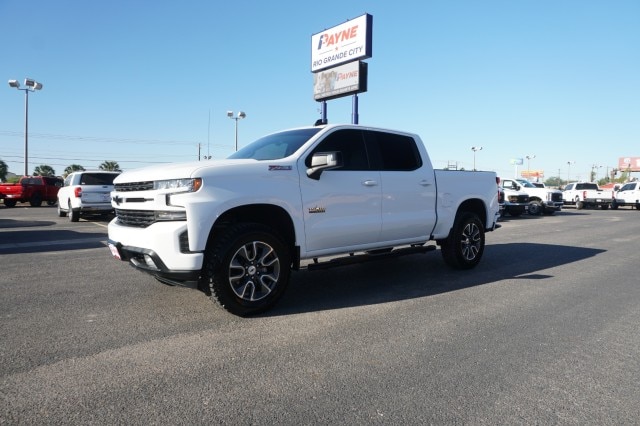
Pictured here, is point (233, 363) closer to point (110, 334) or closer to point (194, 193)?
point (110, 334)

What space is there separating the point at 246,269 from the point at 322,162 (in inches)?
52.8

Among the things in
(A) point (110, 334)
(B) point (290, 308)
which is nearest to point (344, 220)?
(B) point (290, 308)

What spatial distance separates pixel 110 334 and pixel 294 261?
1.89 m

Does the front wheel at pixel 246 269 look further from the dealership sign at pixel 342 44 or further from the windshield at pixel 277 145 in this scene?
the dealership sign at pixel 342 44

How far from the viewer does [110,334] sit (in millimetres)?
3816

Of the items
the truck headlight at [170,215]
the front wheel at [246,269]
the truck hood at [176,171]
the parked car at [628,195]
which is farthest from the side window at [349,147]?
the parked car at [628,195]

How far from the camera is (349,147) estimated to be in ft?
17.8

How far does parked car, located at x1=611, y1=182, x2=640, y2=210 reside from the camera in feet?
94.1

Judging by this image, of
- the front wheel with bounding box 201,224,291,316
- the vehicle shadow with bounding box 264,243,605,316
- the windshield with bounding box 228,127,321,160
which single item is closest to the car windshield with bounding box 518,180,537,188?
the vehicle shadow with bounding box 264,243,605,316

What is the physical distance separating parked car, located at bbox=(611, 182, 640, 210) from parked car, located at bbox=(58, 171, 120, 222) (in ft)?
101

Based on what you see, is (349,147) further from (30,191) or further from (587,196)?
(587,196)

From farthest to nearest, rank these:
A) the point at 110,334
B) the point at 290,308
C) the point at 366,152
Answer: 1. the point at 366,152
2. the point at 290,308
3. the point at 110,334

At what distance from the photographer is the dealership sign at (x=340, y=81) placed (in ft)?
73.9

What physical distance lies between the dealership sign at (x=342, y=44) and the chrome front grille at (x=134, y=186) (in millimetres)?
19496
